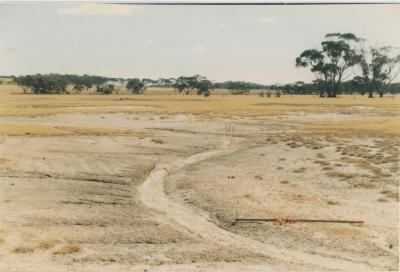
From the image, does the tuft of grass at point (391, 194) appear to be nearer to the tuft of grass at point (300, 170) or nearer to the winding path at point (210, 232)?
the tuft of grass at point (300, 170)

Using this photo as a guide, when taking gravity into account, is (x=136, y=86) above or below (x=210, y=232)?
above

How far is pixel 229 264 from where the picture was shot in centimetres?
1416

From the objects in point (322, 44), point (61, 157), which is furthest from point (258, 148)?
point (322, 44)

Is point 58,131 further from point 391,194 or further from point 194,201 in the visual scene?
point 391,194

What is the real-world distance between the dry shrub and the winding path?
12.7ft

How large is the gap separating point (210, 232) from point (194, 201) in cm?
433

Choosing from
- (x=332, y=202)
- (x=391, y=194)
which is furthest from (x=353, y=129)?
(x=332, y=202)

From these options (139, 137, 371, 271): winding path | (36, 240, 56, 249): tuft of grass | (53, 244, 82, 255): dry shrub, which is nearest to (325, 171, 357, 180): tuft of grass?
(139, 137, 371, 271): winding path

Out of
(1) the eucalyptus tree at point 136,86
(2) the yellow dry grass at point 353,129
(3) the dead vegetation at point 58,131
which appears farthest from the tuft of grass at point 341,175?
(1) the eucalyptus tree at point 136,86

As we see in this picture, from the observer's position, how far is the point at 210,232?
672 inches

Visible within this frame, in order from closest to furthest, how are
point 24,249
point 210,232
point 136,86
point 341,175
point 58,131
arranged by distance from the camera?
point 24,249, point 210,232, point 341,175, point 58,131, point 136,86

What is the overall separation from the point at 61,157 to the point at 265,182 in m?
12.7

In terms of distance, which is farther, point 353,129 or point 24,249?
point 353,129

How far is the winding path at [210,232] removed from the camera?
14.2m
